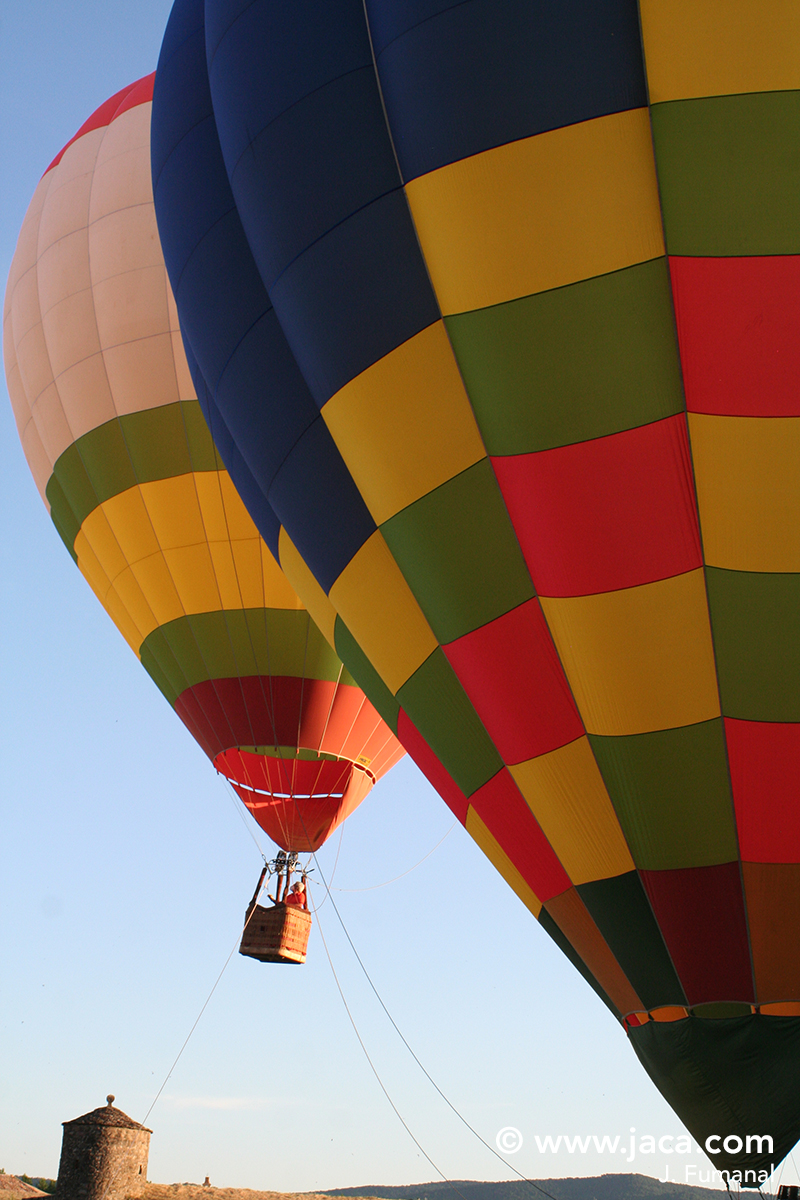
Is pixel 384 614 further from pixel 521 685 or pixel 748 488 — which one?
pixel 748 488

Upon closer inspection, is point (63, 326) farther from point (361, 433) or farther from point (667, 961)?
point (667, 961)

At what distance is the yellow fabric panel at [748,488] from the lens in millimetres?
3719

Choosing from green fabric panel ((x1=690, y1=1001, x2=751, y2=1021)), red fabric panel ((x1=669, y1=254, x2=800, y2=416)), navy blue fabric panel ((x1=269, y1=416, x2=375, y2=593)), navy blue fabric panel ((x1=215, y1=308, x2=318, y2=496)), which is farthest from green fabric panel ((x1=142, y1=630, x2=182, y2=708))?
red fabric panel ((x1=669, y1=254, x2=800, y2=416))

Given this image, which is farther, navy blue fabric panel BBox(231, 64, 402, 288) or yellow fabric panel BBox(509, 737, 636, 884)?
navy blue fabric panel BBox(231, 64, 402, 288)

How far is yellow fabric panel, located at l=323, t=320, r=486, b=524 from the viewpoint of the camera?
422 centimetres

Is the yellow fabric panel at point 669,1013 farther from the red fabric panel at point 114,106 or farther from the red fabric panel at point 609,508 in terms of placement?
the red fabric panel at point 114,106

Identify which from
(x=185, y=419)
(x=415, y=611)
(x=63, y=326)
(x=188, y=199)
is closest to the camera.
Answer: (x=415, y=611)

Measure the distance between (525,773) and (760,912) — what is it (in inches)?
40.1

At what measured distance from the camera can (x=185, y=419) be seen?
861cm

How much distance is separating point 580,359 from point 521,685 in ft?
4.22

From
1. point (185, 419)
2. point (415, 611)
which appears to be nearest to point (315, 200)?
point (415, 611)

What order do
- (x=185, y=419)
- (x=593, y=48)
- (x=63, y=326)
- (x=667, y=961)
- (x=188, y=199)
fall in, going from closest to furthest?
(x=593, y=48) → (x=667, y=961) → (x=188, y=199) → (x=185, y=419) → (x=63, y=326)

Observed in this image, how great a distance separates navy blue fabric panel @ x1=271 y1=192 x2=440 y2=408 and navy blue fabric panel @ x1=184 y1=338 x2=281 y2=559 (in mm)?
1299

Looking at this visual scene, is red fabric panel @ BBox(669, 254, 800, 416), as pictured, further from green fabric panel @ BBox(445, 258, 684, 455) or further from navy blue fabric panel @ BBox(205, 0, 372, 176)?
navy blue fabric panel @ BBox(205, 0, 372, 176)
